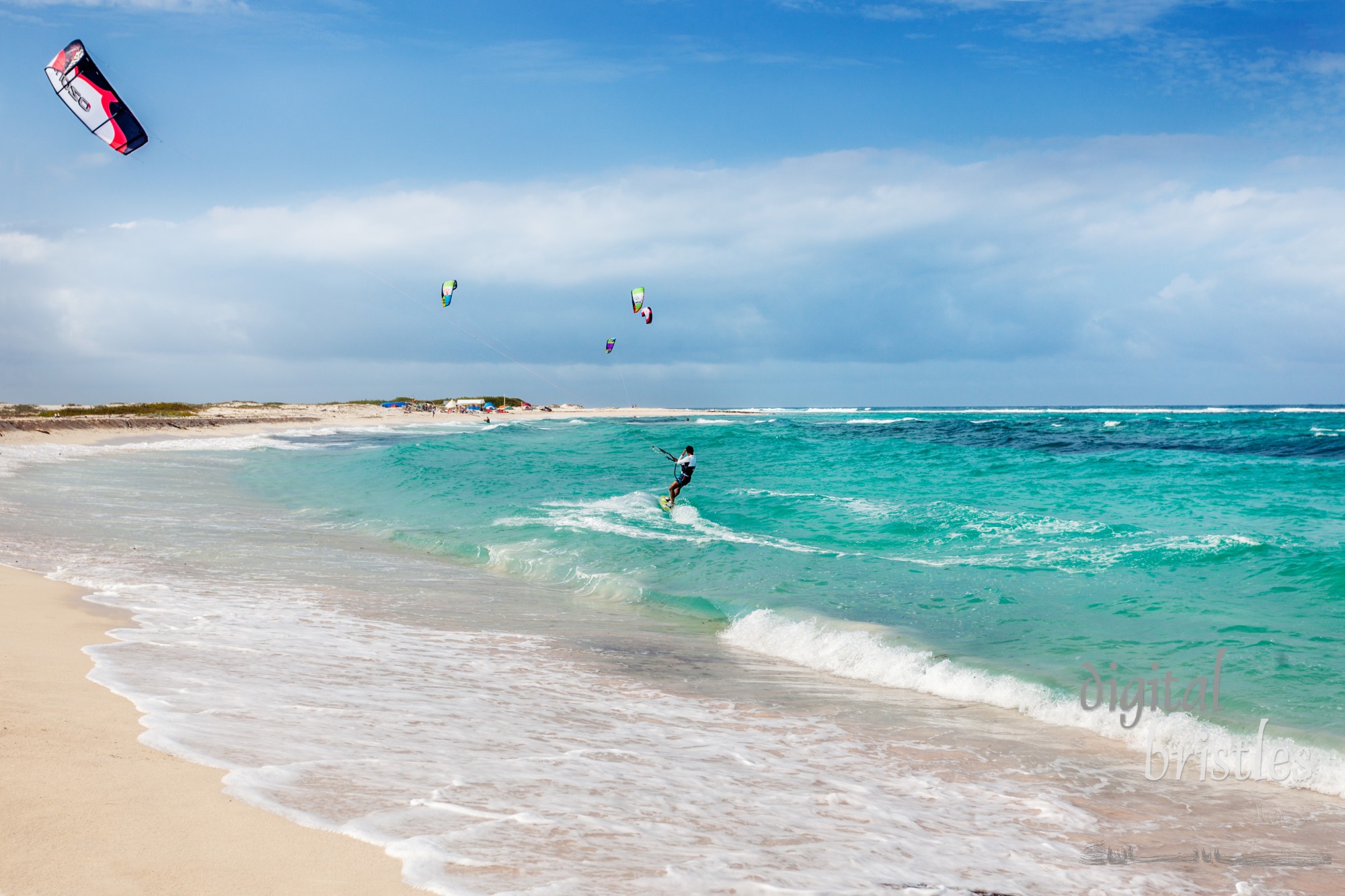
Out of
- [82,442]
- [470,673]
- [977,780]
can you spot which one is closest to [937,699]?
[977,780]

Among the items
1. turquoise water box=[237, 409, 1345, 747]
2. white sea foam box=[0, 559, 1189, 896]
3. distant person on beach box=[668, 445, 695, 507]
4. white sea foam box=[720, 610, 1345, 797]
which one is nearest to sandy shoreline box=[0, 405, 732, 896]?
white sea foam box=[0, 559, 1189, 896]

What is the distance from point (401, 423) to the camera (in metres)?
68.4

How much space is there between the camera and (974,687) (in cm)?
725

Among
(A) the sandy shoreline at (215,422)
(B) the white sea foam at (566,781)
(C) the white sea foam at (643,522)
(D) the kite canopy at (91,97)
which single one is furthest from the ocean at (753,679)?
(A) the sandy shoreline at (215,422)

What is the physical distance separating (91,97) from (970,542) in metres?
14.6

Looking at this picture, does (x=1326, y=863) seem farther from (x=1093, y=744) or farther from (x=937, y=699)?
(x=937, y=699)

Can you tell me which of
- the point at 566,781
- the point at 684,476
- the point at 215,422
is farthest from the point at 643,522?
the point at 215,422

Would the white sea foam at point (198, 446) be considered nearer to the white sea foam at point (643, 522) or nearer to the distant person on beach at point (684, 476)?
the white sea foam at point (643, 522)

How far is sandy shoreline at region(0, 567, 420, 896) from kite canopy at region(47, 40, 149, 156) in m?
9.33

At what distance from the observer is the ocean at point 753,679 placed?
4.00 meters

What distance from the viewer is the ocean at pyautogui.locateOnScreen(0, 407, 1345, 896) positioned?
4.00m

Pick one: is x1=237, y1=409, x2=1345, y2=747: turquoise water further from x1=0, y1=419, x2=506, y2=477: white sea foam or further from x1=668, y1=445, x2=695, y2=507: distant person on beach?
x1=0, y1=419, x2=506, y2=477: white sea foam

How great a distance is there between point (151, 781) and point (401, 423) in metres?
67.8

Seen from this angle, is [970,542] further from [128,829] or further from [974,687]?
[128,829]
